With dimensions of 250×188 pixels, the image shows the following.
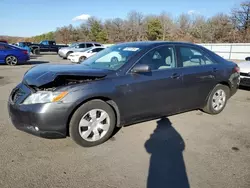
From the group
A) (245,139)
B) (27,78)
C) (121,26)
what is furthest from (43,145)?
(121,26)

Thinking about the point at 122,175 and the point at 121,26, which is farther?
the point at 121,26

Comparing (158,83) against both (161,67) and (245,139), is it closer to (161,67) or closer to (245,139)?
(161,67)

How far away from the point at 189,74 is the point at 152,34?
166 ft

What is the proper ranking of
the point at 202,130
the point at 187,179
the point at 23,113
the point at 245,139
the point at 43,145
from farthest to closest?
the point at 202,130, the point at 245,139, the point at 43,145, the point at 23,113, the point at 187,179

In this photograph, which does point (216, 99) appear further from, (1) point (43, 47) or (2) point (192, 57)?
(1) point (43, 47)

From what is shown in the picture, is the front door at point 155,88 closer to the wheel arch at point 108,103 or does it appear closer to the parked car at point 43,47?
the wheel arch at point 108,103

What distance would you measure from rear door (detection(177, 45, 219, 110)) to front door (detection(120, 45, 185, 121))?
7.5 inches

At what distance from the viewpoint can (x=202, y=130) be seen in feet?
12.8

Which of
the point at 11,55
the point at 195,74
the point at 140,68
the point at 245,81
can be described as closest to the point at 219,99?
the point at 195,74

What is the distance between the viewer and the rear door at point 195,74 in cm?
405

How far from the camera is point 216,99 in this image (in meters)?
4.70

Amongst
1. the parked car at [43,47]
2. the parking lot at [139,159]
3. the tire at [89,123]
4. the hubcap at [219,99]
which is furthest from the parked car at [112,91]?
the parked car at [43,47]

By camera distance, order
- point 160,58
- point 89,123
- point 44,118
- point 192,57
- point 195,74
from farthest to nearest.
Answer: point 192,57 < point 195,74 < point 160,58 < point 89,123 < point 44,118

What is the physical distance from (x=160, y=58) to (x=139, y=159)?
1848 mm
